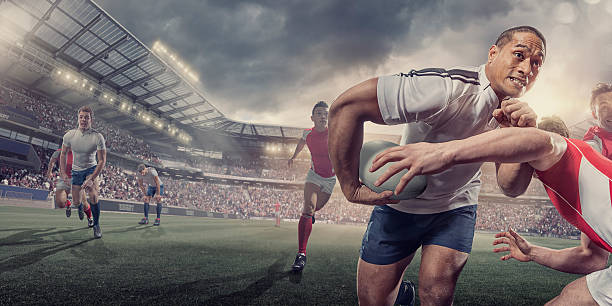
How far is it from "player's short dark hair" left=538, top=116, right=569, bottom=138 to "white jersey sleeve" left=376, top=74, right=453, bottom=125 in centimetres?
114

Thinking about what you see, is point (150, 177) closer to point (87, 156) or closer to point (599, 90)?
point (87, 156)

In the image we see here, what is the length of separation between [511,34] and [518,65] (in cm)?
25

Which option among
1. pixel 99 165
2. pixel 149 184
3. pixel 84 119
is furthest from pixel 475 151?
pixel 149 184

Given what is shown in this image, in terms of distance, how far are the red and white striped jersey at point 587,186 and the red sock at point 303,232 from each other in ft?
12.2

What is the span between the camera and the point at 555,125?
208cm

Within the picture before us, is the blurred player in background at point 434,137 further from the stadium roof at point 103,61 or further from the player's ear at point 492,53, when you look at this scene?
the stadium roof at point 103,61

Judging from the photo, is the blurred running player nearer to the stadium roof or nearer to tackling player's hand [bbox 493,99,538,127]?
tackling player's hand [bbox 493,99,538,127]

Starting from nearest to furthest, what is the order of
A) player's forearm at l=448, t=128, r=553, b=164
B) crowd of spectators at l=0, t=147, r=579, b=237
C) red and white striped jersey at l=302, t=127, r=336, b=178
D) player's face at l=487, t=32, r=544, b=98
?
player's forearm at l=448, t=128, r=553, b=164
player's face at l=487, t=32, r=544, b=98
red and white striped jersey at l=302, t=127, r=336, b=178
crowd of spectators at l=0, t=147, r=579, b=237

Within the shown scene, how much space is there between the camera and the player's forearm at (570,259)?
198 centimetres

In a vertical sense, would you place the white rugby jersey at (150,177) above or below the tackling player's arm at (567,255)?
above

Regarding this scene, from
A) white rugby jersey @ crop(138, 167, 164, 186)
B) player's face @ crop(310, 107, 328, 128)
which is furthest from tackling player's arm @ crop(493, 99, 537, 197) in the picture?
white rugby jersey @ crop(138, 167, 164, 186)

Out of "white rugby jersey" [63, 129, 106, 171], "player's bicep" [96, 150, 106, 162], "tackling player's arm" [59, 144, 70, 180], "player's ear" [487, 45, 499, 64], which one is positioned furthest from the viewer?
"tackling player's arm" [59, 144, 70, 180]

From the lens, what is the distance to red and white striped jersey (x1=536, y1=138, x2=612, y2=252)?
136cm

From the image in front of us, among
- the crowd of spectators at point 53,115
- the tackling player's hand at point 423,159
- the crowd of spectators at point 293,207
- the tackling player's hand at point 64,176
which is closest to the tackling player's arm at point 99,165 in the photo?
the tackling player's hand at point 64,176
